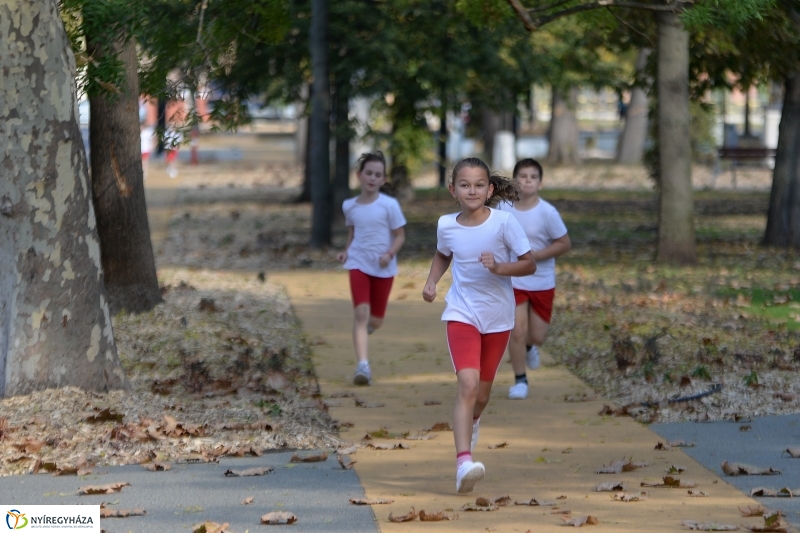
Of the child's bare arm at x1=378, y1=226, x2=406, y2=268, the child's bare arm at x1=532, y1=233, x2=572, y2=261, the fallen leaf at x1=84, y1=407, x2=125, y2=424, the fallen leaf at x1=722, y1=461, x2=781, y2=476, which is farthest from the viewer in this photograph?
the child's bare arm at x1=378, y1=226, x2=406, y2=268

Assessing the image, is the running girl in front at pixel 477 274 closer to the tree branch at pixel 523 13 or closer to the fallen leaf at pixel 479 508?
the fallen leaf at pixel 479 508

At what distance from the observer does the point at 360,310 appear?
8.72 meters

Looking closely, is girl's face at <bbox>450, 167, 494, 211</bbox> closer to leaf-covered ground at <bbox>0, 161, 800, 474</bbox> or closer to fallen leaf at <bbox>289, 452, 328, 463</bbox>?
fallen leaf at <bbox>289, 452, 328, 463</bbox>

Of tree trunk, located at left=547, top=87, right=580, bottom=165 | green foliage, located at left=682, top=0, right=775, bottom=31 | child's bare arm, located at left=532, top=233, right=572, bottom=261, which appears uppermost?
green foliage, located at left=682, top=0, right=775, bottom=31

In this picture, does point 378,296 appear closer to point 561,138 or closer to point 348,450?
point 348,450

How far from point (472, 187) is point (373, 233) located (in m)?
2.74

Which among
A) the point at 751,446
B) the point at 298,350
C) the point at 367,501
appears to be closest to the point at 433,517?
the point at 367,501

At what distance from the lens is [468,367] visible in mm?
6008

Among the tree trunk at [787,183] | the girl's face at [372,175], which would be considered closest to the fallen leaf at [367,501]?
the girl's face at [372,175]

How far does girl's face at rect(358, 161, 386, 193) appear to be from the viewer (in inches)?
338

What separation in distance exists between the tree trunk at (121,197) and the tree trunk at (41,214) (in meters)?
2.72

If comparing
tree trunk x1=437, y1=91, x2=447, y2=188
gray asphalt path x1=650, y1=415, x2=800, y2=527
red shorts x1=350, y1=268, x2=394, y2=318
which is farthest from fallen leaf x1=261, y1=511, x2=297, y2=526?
tree trunk x1=437, y1=91, x2=447, y2=188

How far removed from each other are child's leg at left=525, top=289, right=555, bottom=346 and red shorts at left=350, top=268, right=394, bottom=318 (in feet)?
3.59

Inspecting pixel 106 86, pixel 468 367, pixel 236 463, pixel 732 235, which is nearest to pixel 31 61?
pixel 106 86
